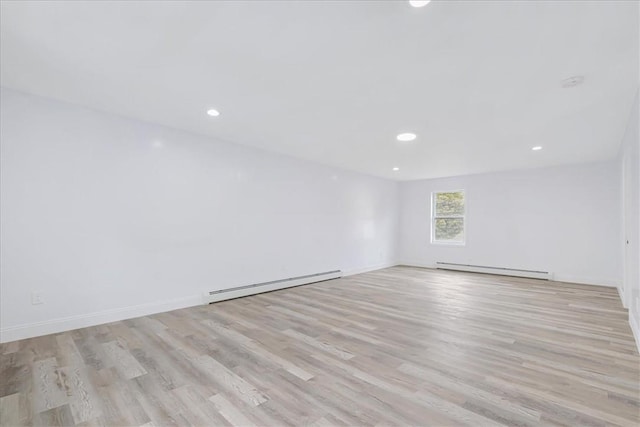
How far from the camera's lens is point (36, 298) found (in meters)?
2.97

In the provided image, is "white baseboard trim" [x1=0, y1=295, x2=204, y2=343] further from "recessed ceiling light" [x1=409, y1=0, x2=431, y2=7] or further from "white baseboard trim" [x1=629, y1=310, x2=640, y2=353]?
"white baseboard trim" [x1=629, y1=310, x2=640, y2=353]

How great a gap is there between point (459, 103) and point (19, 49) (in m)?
3.58

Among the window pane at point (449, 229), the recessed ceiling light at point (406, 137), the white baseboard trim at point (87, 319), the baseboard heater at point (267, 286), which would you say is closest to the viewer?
the white baseboard trim at point (87, 319)

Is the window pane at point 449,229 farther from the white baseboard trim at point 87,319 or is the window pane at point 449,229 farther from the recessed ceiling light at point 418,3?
the recessed ceiling light at point 418,3

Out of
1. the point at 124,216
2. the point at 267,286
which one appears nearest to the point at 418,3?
the point at 124,216

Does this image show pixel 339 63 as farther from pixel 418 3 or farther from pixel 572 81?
pixel 572 81

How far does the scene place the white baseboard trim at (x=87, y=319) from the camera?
287 cm

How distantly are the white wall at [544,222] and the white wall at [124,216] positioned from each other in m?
4.15

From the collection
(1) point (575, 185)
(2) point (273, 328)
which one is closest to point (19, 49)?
(2) point (273, 328)

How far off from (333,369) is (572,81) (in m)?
2.96

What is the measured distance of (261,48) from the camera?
2090mm

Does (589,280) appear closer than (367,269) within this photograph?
Yes

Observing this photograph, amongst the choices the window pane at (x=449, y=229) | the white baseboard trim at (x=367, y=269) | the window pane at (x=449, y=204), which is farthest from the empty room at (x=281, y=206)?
the window pane at (x=449, y=229)

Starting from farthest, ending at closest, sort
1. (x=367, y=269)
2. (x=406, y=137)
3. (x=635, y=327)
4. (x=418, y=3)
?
(x=367, y=269) → (x=406, y=137) → (x=635, y=327) → (x=418, y=3)
